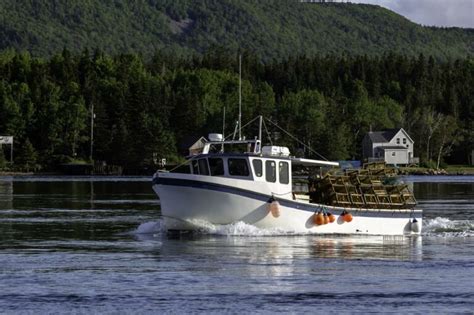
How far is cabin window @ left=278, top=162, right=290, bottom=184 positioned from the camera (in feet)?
157

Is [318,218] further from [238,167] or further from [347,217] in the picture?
[238,167]

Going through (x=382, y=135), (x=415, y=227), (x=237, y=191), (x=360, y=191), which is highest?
(x=382, y=135)

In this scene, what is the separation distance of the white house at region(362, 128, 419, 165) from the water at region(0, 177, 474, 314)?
13361cm

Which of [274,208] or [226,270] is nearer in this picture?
[226,270]

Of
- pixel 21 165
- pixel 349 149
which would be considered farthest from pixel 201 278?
pixel 349 149

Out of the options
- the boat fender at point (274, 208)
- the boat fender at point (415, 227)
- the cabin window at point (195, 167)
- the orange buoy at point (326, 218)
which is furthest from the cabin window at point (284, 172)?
the boat fender at point (415, 227)

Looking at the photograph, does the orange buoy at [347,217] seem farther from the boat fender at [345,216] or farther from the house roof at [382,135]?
the house roof at [382,135]

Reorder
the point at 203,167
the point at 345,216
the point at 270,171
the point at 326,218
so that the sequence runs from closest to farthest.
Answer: the point at 270,171 → the point at 203,167 → the point at 326,218 → the point at 345,216

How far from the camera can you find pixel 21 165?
559 ft

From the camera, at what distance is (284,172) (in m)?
48.2

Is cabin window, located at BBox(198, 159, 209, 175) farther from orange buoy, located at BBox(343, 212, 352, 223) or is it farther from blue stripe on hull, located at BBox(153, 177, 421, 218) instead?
orange buoy, located at BBox(343, 212, 352, 223)

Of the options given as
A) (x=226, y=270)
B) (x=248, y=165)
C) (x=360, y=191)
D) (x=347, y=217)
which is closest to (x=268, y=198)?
(x=248, y=165)

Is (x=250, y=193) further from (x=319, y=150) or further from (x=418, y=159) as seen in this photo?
(x=418, y=159)

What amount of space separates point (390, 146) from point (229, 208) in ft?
484
